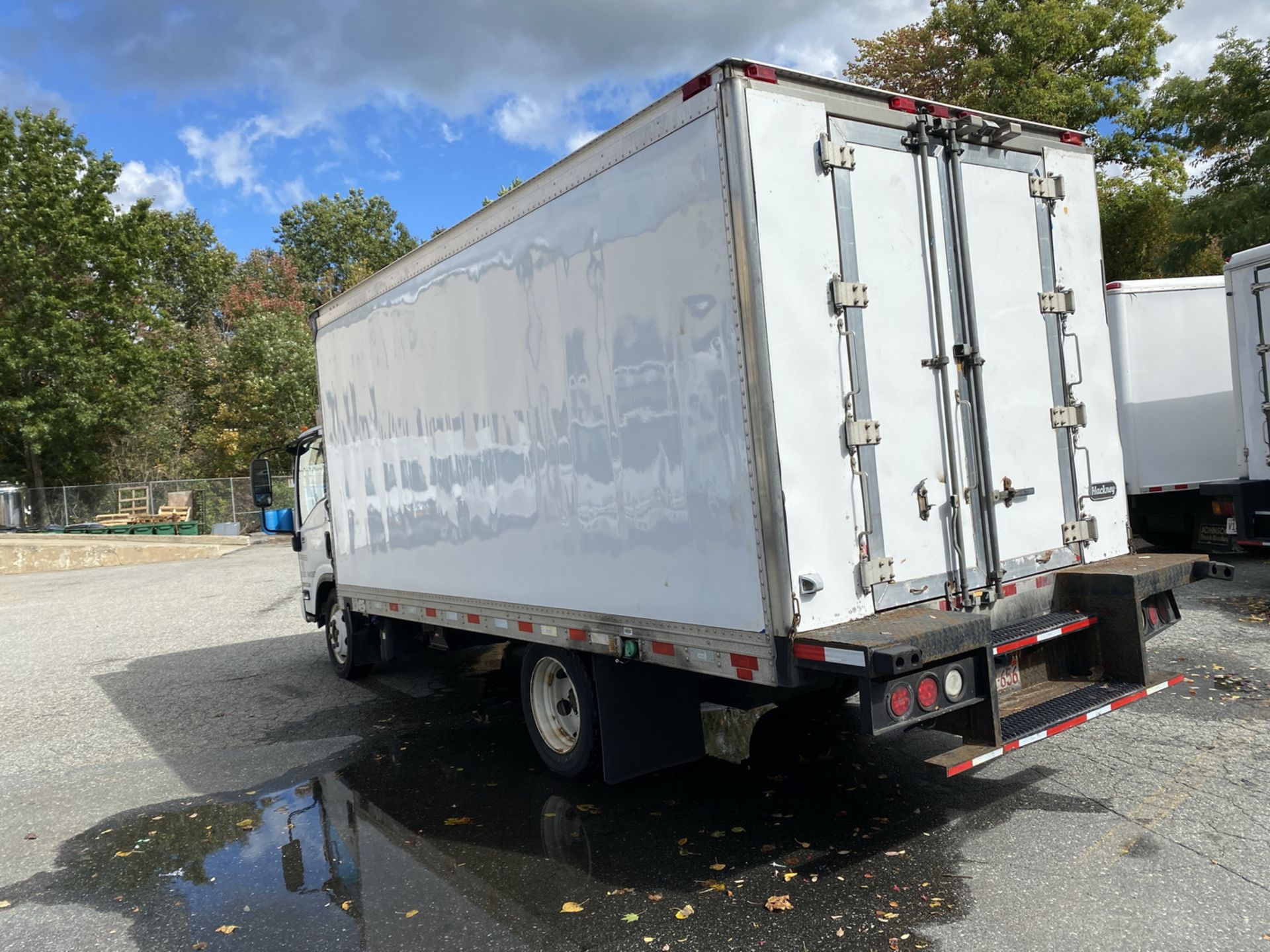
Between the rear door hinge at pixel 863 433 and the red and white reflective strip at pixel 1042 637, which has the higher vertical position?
the rear door hinge at pixel 863 433

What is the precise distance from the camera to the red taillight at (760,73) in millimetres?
3934

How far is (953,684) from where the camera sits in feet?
13.0

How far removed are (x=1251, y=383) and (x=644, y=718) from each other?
7701 mm

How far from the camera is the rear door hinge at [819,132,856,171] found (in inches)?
162

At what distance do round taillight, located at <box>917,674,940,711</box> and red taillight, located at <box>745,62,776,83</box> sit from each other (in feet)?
8.35

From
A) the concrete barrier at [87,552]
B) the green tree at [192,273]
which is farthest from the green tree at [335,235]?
the concrete barrier at [87,552]

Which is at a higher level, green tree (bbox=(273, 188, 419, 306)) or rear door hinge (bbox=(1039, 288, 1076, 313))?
green tree (bbox=(273, 188, 419, 306))

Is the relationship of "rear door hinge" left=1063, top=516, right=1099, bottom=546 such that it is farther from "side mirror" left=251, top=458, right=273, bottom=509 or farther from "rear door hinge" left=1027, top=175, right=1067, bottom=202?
"side mirror" left=251, top=458, right=273, bottom=509

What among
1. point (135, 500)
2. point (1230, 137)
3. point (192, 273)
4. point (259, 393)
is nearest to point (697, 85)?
point (1230, 137)

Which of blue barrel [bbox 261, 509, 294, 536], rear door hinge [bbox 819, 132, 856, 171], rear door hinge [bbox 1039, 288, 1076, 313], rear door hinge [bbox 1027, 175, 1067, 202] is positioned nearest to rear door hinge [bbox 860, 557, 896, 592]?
rear door hinge [bbox 819, 132, 856, 171]

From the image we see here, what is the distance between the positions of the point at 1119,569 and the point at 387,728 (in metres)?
5.09

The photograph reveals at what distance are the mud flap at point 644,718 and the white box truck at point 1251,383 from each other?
283 inches

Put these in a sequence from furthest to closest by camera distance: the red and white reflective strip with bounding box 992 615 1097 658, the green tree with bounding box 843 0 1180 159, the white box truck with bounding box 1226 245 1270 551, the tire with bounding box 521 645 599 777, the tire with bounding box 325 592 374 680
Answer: the green tree with bounding box 843 0 1180 159
the white box truck with bounding box 1226 245 1270 551
the tire with bounding box 325 592 374 680
the tire with bounding box 521 645 599 777
the red and white reflective strip with bounding box 992 615 1097 658

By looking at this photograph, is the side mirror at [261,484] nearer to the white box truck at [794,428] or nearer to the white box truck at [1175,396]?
the white box truck at [794,428]
